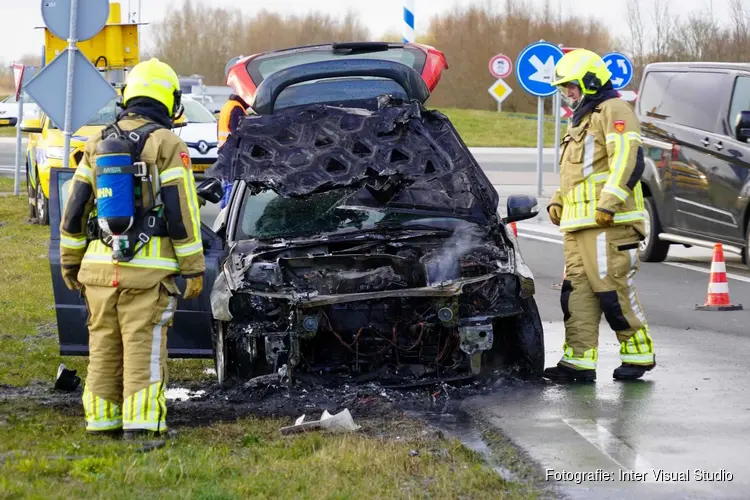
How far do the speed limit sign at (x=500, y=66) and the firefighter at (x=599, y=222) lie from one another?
24.5 metres

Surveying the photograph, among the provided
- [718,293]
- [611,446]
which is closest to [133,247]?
[611,446]

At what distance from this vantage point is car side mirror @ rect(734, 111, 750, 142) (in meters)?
11.3

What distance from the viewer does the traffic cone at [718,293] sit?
400 inches

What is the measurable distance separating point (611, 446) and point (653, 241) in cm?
779

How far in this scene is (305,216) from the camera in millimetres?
7578

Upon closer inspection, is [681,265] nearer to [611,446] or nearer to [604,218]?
[604,218]

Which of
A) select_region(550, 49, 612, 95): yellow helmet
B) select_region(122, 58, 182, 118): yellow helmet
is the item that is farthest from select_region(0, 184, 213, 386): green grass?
select_region(550, 49, 612, 95): yellow helmet

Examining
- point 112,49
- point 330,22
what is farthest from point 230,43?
point 112,49

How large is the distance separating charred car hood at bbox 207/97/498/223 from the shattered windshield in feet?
0.35

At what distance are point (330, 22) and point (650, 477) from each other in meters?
65.2

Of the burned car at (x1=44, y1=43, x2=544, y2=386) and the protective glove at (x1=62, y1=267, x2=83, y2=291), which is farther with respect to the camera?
the burned car at (x1=44, y1=43, x2=544, y2=386)

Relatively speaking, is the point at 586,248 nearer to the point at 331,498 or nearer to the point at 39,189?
the point at 331,498

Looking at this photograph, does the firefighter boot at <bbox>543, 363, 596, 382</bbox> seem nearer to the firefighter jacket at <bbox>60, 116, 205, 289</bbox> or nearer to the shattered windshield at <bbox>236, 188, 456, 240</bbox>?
the shattered windshield at <bbox>236, 188, 456, 240</bbox>

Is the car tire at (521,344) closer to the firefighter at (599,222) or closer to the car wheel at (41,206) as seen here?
the firefighter at (599,222)
